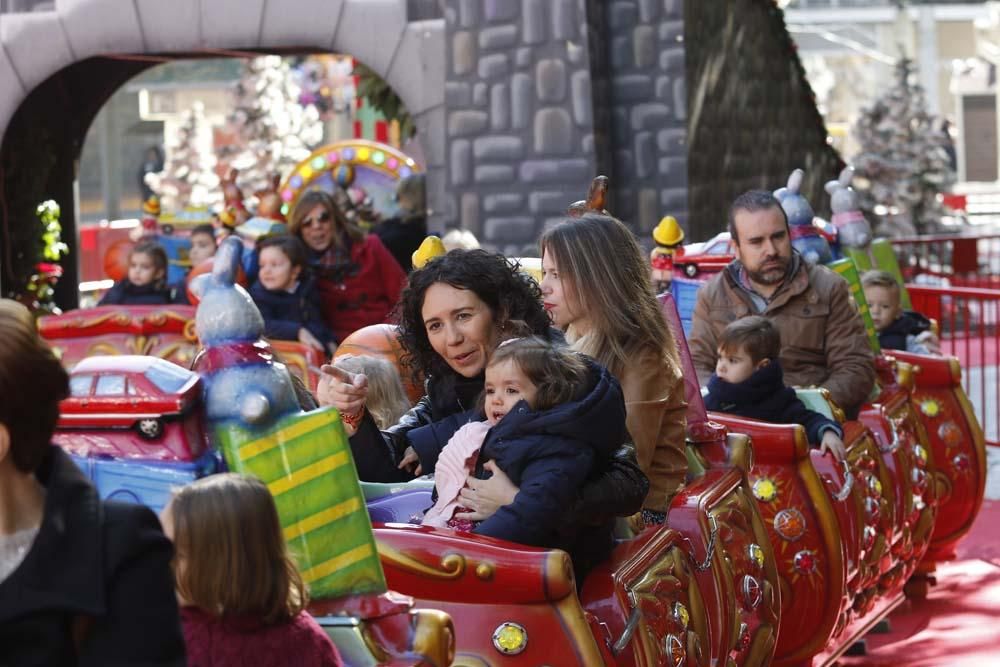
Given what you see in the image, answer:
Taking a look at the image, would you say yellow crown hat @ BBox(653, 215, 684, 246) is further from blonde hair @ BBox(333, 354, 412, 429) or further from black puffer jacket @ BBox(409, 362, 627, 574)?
black puffer jacket @ BBox(409, 362, 627, 574)

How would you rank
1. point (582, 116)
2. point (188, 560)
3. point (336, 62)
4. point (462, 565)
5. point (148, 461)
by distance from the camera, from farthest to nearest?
1. point (336, 62)
2. point (582, 116)
3. point (462, 565)
4. point (148, 461)
5. point (188, 560)

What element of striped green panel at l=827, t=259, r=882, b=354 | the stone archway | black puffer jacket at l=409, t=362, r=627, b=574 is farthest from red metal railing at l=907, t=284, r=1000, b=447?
black puffer jacket at l=409, t=362, r=627, b=574

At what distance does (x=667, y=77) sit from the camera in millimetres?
9828

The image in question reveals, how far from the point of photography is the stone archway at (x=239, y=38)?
391 inches

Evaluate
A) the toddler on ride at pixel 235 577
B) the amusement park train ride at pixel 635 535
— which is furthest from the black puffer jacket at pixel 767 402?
the toddler on ride at pixel 235 577

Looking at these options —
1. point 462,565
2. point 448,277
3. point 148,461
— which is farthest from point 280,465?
point 448,277

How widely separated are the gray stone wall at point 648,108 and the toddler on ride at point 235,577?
25.2ft

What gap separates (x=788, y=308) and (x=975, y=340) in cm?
1051

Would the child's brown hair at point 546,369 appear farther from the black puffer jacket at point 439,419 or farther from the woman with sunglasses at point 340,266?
the woman with sunglasses at point 340,266

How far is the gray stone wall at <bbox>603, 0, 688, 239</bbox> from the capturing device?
9.80 m

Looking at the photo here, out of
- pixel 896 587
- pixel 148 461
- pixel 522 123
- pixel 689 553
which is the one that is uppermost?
pixel 522 123

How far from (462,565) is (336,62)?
77.5 ft

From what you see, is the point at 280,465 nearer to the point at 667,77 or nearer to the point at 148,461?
the point at 148,461

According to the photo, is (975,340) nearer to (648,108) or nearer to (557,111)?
(648,108)
